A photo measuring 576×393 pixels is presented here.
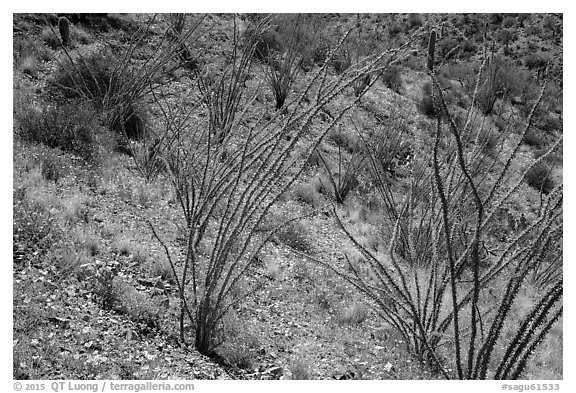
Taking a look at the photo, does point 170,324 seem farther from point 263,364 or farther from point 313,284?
point 313,284

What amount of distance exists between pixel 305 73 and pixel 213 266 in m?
7.73

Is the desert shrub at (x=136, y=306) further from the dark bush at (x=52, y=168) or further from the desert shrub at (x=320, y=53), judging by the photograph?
the desert shrub at (x=320, y=53)

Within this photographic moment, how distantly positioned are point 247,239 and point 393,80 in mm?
9496

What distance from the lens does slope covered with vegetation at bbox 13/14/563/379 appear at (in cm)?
287

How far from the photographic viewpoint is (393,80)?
1158 cm

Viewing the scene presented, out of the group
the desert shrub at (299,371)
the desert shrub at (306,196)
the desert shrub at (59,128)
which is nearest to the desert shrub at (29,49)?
the desert shrub at (59,128)

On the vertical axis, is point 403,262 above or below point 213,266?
below

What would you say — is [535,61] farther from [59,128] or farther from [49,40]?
[59,128]

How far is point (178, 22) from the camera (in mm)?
9102

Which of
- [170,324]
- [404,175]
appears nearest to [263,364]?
[170,324]

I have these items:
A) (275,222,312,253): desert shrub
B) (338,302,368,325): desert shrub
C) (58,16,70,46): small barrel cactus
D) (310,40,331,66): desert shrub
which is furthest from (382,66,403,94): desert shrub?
(338,302,368,325): desert shrub

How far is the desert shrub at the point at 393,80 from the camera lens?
1144 centimetres

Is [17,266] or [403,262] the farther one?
[403,262]
